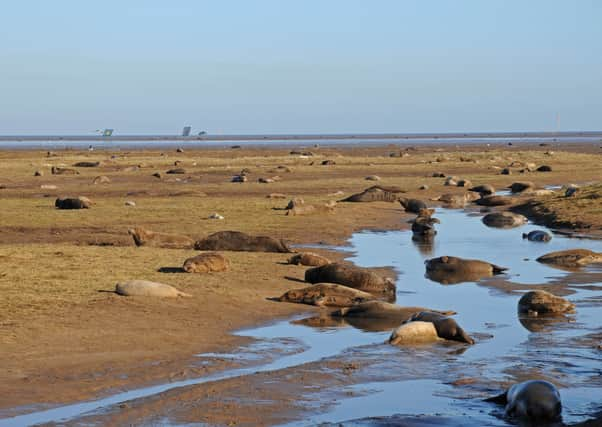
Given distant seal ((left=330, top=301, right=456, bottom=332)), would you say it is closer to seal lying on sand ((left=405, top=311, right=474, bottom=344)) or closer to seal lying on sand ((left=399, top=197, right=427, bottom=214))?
seal lying on sand ((left=405, top=311, right=474, bottom=344))

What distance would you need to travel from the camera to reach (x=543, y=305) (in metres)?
12.0

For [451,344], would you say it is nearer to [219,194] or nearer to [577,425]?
[577,425]

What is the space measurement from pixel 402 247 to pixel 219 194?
1411cm

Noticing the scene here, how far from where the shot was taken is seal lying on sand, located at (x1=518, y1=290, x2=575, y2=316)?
1199 centimetres

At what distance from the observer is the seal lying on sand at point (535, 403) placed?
24.0 ft

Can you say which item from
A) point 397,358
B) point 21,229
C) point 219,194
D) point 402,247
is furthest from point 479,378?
point 219,194

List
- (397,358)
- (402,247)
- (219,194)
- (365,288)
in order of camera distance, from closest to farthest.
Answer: (397,358) < (365,288) < (402,247) < (219,194)

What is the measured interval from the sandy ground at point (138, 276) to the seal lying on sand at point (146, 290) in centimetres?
16

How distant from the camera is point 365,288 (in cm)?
1335

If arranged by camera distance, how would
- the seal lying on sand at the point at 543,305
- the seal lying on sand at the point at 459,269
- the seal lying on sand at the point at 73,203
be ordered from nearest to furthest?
1. the seal lying on sand at the point at 543,305
2. the seal lying on sand at the point at 459,269
3. the seal lying on sand at the point at 73,203

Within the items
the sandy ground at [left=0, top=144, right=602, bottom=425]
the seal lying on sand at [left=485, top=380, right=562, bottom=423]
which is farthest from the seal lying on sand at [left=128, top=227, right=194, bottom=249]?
the seal lying on sand at [left=485, top=380, right=562, bottom=423]

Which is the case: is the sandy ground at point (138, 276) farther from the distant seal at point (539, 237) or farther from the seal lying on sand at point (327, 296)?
the distant seal at point (539, 237)

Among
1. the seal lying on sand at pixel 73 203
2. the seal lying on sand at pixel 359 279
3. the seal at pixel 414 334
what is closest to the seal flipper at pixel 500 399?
the seal at pixel 414 334

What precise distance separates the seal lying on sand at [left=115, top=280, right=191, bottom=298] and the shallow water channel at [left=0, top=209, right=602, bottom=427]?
5.45ft
